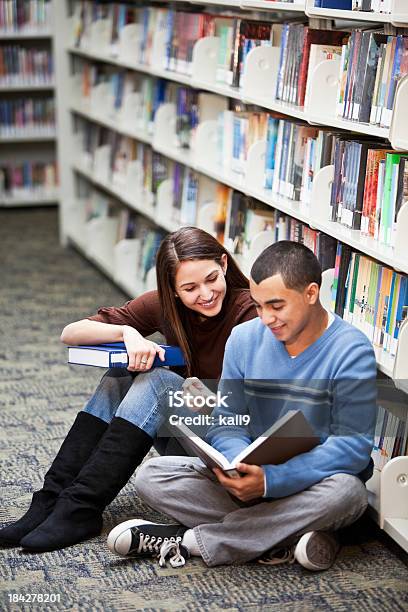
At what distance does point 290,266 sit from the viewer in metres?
2.24

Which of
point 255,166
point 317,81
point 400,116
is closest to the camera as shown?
point 400,116

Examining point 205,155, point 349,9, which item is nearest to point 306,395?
point 349,9

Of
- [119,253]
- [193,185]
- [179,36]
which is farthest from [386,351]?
[119,253]

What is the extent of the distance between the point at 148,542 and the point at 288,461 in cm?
42

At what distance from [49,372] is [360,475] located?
6.02ft

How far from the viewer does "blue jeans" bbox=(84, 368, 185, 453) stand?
2.45m

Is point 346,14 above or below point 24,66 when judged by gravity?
above

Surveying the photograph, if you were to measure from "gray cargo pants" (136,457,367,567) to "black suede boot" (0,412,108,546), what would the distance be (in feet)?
0.60

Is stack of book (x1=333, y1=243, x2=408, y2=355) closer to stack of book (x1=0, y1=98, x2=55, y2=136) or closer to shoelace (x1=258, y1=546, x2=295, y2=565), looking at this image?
shoelace (x1=258, y1=546, x2=295, y2=565)

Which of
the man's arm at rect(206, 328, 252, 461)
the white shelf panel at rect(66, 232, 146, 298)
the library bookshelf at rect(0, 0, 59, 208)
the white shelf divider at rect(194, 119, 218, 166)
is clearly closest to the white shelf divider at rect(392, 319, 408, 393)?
the man's arm at rect(206, 328, 252, 461)

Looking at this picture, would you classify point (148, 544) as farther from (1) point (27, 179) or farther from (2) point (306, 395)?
(1) point (27, 179)

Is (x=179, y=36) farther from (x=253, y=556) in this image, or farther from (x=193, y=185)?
(x=253, y=556)

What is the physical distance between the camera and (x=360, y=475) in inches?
91.8

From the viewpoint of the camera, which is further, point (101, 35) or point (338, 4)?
point (101, 35)
